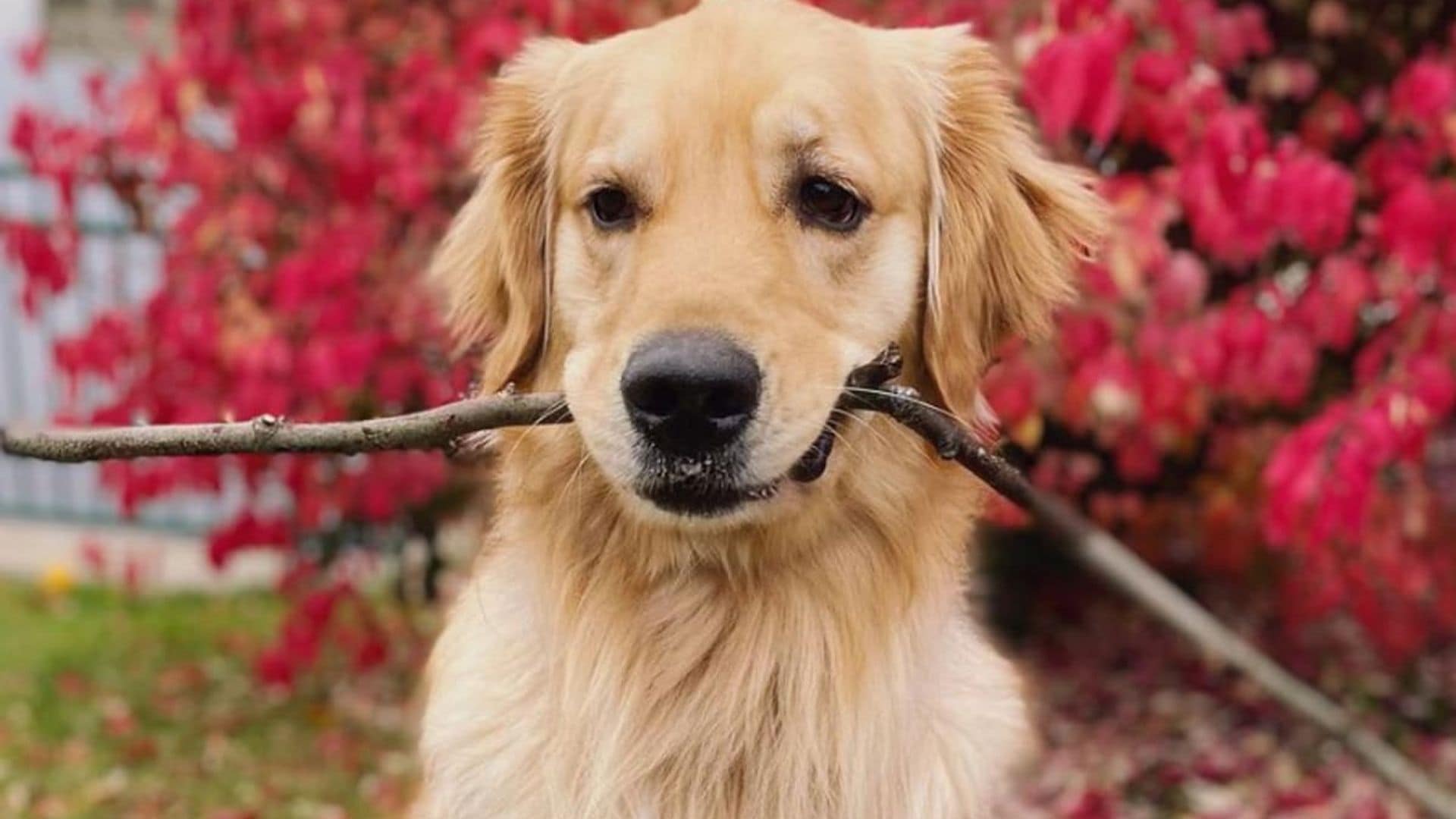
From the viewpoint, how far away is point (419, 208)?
17.3 feet

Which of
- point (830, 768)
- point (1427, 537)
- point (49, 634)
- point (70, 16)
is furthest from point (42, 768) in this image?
point (70, 16)

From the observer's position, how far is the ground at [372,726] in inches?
232

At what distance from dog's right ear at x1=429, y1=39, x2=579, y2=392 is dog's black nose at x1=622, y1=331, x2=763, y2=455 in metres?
0.65

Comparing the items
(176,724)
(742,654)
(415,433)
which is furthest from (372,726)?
(415,433)

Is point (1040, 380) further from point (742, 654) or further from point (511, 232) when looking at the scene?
point (742, 654)

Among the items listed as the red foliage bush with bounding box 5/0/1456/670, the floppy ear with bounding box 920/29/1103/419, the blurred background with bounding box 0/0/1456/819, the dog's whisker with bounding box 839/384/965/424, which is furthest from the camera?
the blurred background with bounding box 0/0/1456/819

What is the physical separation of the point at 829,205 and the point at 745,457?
54 centimetres

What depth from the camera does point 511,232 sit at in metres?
3.14

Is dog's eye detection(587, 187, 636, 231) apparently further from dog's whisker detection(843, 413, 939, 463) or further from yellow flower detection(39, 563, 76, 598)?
yellow flower detection(39, 563, 76, 598)

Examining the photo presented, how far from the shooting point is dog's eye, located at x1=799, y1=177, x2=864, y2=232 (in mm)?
2760

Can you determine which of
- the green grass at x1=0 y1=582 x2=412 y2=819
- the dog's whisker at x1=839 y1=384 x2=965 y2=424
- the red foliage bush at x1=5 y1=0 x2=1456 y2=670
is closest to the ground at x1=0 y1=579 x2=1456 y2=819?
the green grass at x1=0 y1=582 x2=412 y2=819

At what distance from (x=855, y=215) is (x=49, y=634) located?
6.37 metres

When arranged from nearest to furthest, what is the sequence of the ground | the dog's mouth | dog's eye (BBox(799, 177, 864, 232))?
the dog's mouth, dog's eye (BBox(799, 177, 864, 232)), the ground

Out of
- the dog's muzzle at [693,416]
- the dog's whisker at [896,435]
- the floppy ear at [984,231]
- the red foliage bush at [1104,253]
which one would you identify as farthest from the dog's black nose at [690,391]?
the red foliage bush at [1104,253]
